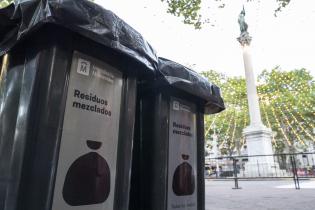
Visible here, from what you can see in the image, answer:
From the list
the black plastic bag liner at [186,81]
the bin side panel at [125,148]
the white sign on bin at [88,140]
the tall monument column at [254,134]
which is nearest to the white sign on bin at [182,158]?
the black plastic bag liner at [186,81]

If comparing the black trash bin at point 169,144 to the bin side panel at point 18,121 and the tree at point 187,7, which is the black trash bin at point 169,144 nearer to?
the bin side panel at point 18,121

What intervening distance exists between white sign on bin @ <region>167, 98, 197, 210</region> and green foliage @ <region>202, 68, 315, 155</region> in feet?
79.6

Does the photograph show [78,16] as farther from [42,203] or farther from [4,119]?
[42,203]

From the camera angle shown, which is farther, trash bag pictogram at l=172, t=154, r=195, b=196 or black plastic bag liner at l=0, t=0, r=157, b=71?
trash bag pictogram at l=172, t=154, r=195, b=196

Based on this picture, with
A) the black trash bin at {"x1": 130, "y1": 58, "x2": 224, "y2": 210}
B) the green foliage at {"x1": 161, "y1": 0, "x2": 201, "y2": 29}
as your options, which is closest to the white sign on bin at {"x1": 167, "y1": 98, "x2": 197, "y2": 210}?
the black trash bin at {"x1": 130, "y1": 58, "x2": 224, "y2": 210}

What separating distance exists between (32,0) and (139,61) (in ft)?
2.39

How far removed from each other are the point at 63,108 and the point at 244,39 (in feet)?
59.7

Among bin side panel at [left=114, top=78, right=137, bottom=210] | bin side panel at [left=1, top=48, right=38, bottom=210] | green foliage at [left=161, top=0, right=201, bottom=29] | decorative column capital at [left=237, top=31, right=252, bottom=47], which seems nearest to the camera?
bin side panel at [left=1, top=48, right=38, bottom=210]

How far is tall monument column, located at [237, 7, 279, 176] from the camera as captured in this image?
14.0m

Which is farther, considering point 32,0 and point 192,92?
point 192,92

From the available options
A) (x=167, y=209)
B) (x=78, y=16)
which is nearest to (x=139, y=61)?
(x=78, y=16)

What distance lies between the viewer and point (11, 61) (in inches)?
65.7

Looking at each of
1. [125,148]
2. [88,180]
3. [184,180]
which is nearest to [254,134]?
[184,180]

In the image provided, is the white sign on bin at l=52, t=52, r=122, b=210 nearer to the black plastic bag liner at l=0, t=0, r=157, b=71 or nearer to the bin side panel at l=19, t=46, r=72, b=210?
the bin side panel at l=19, t=46, r=72, b=210
